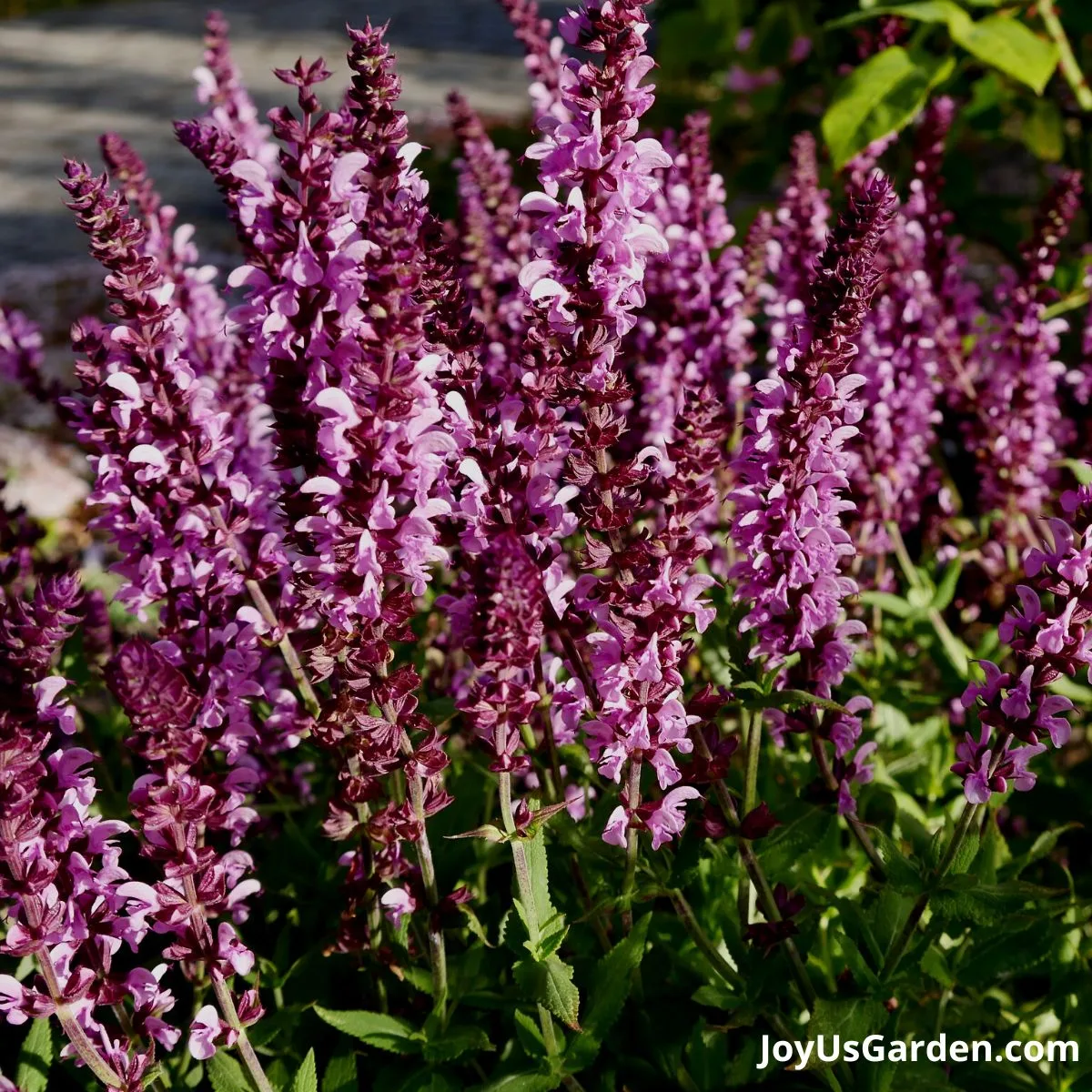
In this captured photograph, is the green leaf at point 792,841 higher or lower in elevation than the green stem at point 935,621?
lower

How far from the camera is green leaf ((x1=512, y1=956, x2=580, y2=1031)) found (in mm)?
2375

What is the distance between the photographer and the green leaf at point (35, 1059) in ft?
8.67

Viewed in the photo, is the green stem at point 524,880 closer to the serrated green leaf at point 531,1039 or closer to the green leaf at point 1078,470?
the serrated green leaf at point 531,1039

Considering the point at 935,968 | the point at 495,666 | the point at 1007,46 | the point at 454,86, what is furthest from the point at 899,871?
the point at 454,86

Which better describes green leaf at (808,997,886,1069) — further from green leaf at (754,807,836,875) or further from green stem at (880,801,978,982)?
green leaf at (754,807,836,875)

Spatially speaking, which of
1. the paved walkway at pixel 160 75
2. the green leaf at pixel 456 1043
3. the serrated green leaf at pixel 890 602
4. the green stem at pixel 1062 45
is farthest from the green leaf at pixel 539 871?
the paved walkway at pixel 160 75

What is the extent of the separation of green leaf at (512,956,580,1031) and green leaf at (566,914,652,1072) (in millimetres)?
76

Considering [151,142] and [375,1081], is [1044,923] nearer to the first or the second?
[375,1081]

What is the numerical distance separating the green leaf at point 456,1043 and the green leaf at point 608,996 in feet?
0.63

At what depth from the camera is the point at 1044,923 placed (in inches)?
111

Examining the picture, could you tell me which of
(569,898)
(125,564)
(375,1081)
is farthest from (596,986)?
(125,564)

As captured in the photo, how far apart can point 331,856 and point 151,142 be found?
12.5m

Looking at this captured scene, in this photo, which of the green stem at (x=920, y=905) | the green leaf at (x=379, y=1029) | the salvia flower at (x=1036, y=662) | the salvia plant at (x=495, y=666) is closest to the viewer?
the salvia plant at (x=495, y=666)

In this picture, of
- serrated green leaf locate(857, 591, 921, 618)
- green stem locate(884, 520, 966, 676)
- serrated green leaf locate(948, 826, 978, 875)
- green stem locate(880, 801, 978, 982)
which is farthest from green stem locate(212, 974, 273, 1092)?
green stem locate(884, 520, 966, 676)
